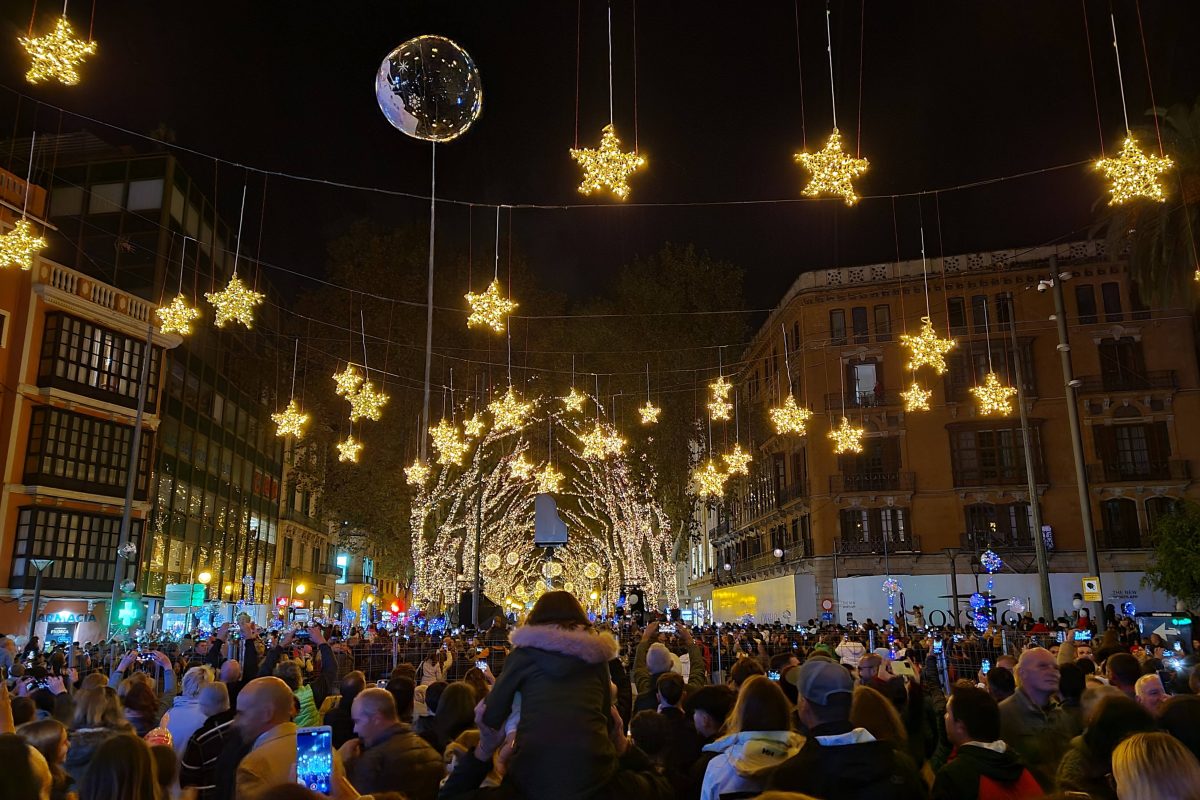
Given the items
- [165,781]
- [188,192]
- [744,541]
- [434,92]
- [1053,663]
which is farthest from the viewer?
[744,541]

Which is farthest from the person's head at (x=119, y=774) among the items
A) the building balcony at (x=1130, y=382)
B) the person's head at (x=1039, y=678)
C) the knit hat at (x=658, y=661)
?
the building balcony at (x=1130, y=382)

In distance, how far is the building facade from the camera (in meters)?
37.2

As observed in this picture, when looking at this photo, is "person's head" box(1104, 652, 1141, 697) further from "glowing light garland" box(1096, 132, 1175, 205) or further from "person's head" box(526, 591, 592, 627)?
"glowing light garland" box(1096, 132, 1175, 205)

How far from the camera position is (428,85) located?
9.32 m

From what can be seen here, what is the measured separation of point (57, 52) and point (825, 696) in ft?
29.2

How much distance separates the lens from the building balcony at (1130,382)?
123ft

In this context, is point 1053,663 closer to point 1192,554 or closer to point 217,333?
point 1192,554

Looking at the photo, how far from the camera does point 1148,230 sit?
21.3m

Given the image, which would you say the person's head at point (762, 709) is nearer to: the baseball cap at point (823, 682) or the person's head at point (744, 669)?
the baseball cap at point (823, 682)

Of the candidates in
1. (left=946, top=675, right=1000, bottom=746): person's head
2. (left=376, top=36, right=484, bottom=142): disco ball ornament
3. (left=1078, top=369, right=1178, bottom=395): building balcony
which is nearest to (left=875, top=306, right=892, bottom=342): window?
(left=1078, top=369, right=1178, bottom=395): building balcony

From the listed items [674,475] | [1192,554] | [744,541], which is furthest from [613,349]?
[744,541]

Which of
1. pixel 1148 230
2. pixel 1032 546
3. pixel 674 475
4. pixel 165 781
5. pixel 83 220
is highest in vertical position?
pixel 83 220

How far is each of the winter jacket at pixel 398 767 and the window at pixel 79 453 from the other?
1051 inches

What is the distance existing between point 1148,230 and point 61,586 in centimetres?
3088
